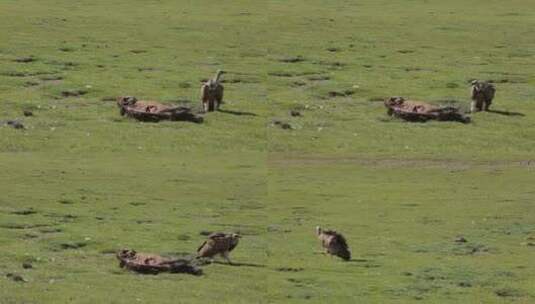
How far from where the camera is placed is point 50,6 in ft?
201

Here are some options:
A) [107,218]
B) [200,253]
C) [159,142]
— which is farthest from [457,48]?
[200,253]

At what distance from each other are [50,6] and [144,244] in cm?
2711

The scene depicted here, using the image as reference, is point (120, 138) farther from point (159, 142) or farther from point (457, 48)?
point (457, 48)

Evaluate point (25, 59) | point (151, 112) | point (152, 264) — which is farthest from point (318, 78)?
point (152, 264)

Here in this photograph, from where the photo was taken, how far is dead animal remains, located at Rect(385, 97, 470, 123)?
144ft

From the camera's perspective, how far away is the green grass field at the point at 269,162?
32.3 metres

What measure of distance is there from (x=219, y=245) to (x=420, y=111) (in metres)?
11.8

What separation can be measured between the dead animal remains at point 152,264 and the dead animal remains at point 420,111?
12.6 meters

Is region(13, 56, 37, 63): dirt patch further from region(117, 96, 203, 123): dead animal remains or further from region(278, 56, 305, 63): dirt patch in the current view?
region(117, 96, 203, 123): dead animal remains

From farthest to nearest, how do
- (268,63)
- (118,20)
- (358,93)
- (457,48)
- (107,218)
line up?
(118,20)
(457,48)
(268,63)
(358,93)
(107,218)

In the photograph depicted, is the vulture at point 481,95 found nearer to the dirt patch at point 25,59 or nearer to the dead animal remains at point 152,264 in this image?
the dirt patch at point 25,59

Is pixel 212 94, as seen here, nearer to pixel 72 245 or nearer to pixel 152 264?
pixel 72 245

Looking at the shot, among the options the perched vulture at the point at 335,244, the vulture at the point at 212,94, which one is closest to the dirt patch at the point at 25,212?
the vulture at the point at 212,94

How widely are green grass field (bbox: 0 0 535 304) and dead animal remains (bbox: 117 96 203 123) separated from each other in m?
0.23
